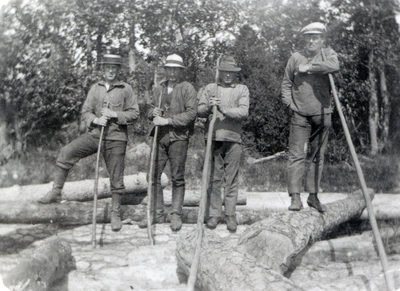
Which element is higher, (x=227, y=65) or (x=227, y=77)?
(x=227, y=65)

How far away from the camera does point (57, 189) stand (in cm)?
575

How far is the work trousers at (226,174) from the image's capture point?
5.36 meters

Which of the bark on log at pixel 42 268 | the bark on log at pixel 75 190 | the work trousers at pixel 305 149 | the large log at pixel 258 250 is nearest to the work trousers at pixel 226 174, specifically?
the large log at pixel 258 250

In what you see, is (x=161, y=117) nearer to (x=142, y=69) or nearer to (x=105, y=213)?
(x=105, y=213)

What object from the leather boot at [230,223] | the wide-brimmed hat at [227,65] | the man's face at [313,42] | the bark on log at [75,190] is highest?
the man's face at [313,42]

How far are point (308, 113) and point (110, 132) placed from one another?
8.21 feet

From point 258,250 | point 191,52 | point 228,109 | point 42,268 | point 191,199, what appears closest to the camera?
point 42,268

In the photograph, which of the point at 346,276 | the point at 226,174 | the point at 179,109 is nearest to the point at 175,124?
the point at 179,109

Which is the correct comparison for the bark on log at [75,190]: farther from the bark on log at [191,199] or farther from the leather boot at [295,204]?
the leather boot at [295,204]

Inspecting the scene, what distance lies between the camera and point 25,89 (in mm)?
8109

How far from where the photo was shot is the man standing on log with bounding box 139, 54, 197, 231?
18.0ft

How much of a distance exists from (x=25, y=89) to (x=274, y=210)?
5087 millimetres

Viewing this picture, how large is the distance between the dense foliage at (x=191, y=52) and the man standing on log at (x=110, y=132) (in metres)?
1.43

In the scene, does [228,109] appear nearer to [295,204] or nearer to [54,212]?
[295,204]
